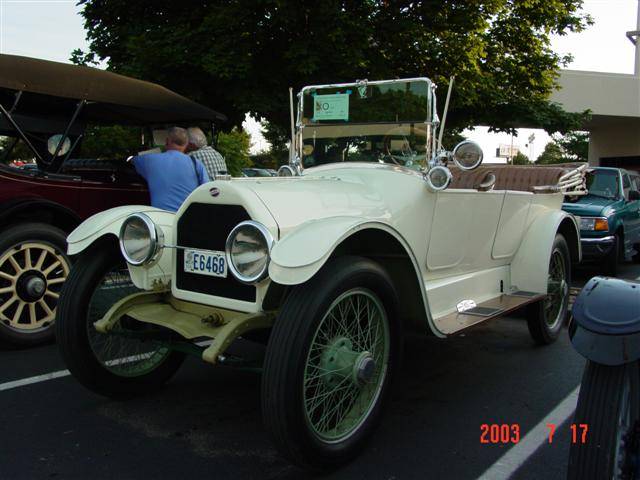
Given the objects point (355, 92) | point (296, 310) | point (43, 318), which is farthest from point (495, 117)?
point (296, 310)

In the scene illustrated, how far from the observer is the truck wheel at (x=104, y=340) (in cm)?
324

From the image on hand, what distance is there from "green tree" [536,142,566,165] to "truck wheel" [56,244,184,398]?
179ft

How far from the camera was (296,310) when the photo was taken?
8.26 feet

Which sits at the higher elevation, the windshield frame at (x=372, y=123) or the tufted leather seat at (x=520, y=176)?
the windshield frame at (x=372, y=123)

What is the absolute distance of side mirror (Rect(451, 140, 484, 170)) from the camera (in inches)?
136

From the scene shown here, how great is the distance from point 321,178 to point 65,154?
304 centimetres

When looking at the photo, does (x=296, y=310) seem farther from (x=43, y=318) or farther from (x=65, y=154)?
(x=65, y=154)

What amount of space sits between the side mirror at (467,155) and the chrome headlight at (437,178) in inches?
3.8

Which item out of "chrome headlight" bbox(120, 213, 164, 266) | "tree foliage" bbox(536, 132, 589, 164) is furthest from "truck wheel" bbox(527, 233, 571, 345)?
"tree foliage" bbox(536, 132, 589, 164)

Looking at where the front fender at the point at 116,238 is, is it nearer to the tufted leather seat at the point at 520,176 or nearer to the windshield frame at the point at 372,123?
the windshield frame at the point at 372,123

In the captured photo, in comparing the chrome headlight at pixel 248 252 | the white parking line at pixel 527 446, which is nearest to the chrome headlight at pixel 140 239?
the chrome headlight at pixel 248 252

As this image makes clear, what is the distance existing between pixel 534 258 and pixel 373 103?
1.80 m

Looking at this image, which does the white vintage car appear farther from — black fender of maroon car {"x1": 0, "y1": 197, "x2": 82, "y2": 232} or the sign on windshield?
black fender of maroon car {"x1": 0, "y1": 197, "x2": 82, "y2": 232}

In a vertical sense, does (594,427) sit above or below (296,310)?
below
